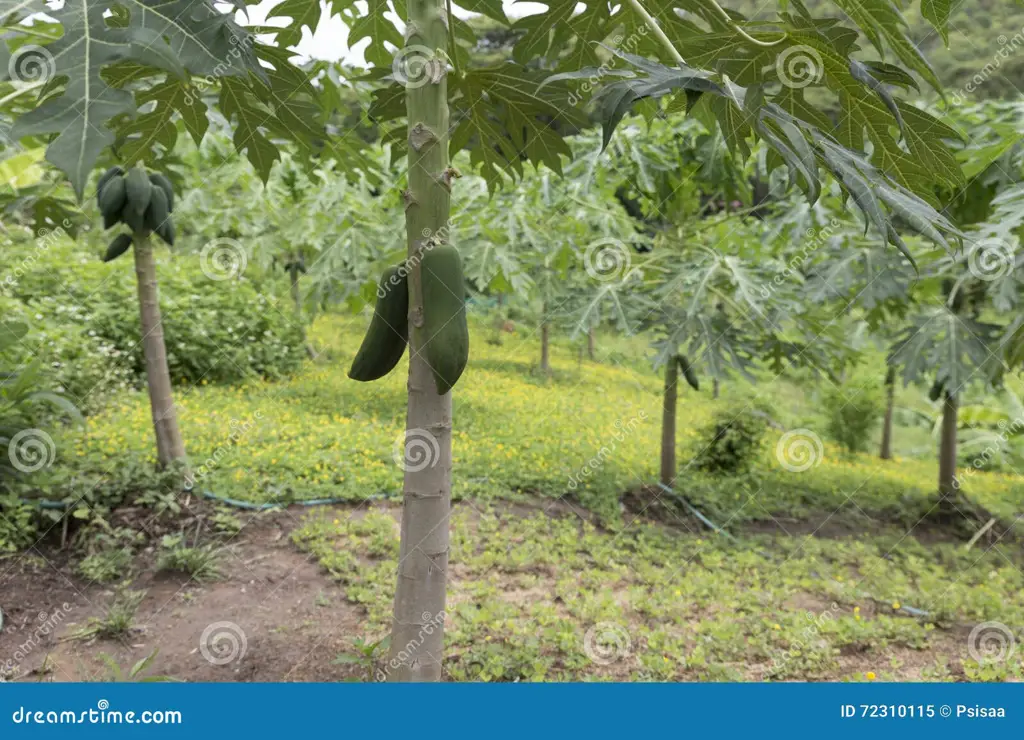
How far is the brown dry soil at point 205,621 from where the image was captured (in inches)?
91.8

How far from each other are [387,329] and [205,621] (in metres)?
1.88

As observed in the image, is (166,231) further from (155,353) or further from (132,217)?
(155,353)

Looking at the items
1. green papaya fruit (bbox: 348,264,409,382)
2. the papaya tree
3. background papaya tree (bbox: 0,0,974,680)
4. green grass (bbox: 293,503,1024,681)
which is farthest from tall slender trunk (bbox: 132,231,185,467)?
green papaya fruit (bbox: 348,264,409,382)

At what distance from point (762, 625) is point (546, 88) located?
2366mm

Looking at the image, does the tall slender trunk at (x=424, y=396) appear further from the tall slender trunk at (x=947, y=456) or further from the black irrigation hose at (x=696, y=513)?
the tall slender trunk at (x=947, y=456)

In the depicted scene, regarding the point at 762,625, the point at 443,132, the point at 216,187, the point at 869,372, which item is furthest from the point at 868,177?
the point at 869,372

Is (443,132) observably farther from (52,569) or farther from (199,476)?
(199,476)

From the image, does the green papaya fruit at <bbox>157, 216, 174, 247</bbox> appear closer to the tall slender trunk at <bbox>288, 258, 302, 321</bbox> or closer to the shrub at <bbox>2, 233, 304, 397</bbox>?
the shrub at <bbox>2, 233, 304, 397</bbox>

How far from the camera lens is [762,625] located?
2.93 meters

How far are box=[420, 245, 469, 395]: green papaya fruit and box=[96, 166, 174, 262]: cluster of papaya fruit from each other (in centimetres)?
217

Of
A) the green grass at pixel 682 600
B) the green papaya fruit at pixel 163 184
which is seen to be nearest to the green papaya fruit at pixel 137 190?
the green papaya fruit at pixel 163 184

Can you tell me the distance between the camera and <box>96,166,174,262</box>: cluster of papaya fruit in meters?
2.88

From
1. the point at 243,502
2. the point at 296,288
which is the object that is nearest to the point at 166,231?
the point at 243,502

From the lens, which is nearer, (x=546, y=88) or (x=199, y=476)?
(x=546, y=88)
